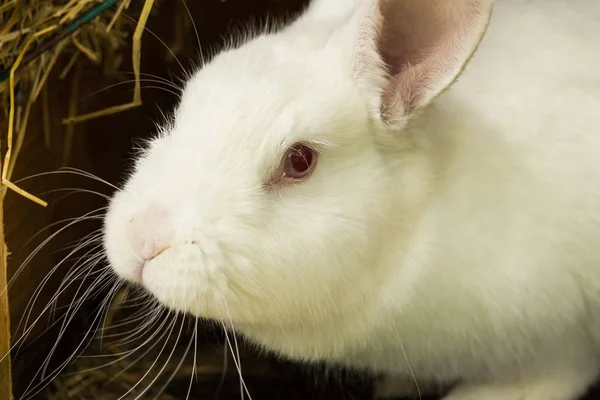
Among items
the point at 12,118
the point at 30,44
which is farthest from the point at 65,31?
the point at 12,118

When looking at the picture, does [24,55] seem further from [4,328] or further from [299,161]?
[299,161]

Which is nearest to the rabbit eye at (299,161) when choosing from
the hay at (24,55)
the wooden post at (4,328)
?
the hay at (24,55)

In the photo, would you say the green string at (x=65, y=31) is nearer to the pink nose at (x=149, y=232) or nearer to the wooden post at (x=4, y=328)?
the wooden post at (x=4, y=328)

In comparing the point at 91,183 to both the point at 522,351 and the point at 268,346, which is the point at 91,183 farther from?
the point at 522,351

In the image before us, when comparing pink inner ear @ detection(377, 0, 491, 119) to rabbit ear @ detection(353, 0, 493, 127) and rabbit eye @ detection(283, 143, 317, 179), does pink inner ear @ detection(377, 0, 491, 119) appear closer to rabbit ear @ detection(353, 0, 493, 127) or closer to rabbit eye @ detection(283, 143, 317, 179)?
rabbit ear @ detection(353, 0, 493, 127)

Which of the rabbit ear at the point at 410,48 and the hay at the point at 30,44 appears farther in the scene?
the hay at the point at 30,44

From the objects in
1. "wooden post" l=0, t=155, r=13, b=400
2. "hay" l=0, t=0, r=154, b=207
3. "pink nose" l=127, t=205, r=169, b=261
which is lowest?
"wooden post" l=0, t=155, r=13, b=400

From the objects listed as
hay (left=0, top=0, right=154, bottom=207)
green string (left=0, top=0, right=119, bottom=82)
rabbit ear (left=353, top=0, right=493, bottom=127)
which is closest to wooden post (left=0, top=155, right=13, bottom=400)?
hay (left=0, top=0, right=154, bottom=207)
